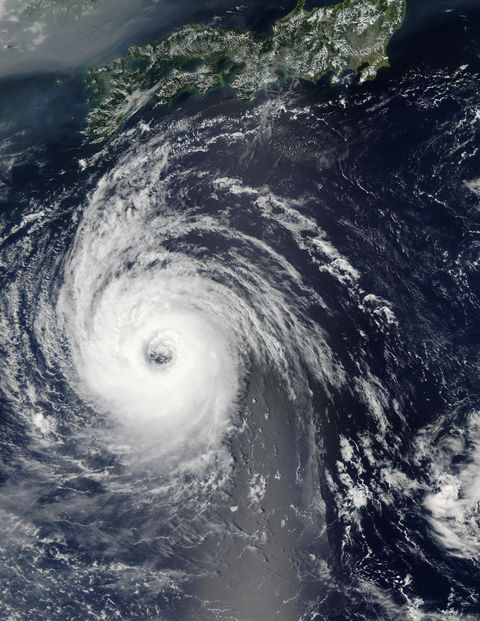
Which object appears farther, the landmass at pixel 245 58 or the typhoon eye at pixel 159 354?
the typhoon eye at pixel 159 354

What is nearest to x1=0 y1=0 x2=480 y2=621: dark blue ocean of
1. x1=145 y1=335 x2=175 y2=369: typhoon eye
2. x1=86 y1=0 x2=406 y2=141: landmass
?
x1=145 y1=335 x2=175 y2=369: typhoon eye

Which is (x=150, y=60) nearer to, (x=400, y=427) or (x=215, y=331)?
(x=215, y=331)

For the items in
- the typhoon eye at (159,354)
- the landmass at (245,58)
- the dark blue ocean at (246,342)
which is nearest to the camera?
the dark blue ocean at (246,342)

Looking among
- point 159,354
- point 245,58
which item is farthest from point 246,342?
point 245,58

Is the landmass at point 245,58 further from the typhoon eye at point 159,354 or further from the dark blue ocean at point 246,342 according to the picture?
the typhoon eye at point 159,354

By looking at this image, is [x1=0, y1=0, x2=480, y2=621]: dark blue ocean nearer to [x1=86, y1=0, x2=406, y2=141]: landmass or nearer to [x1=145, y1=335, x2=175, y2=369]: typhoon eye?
[x1=145, y1=335, x2=175, y2=369]: typhoon eye

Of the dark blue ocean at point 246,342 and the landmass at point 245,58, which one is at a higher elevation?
the landmass at point 245,58

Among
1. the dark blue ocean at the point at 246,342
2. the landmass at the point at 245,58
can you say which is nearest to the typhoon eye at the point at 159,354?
the dark blue ocean at the point at 246,342

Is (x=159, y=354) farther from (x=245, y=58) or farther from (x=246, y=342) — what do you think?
(x=245, y=58)
